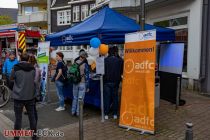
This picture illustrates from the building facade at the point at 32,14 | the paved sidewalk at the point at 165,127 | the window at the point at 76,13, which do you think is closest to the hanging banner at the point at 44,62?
the paved sidewalk at the point at 165,127

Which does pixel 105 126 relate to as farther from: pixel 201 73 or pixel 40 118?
pixel 201 73

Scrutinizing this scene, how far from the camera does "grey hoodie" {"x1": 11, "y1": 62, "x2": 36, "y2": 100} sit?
6.69m

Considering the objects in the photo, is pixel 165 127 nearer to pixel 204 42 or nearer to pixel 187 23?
pixel 204 42

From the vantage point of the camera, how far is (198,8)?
12.6 meters

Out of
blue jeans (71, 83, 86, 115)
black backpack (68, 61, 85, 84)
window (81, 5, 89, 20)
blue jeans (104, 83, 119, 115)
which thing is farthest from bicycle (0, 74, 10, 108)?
window (81, 5, 89, 20)

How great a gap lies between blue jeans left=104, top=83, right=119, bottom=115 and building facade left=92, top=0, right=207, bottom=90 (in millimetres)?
4779

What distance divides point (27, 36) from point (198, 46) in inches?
359

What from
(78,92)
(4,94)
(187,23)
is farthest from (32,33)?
(78,92)

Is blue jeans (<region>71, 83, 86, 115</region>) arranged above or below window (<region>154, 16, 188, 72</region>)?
below

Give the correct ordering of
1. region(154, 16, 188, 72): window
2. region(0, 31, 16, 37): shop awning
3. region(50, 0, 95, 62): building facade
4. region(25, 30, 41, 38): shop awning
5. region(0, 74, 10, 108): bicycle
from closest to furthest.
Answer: region(0, 74, 10, 108): bicycle, region(154, 16, 188, 72): window, region(0, 31, 16, 37): shop awning, region(25, 30, 41, 38): shop awning, region(50, 0, 95, 62): building facade

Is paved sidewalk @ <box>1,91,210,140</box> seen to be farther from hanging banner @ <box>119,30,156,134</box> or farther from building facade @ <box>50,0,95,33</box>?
building facade @ <box>50,0,95,33</box>

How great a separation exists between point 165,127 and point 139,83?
120 cm

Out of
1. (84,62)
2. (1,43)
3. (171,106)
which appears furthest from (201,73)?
(1,43)

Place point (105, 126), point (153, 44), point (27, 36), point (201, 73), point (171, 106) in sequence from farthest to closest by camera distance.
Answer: point (27, 36), point (201, 73), point (171, 106), point (105, 126), point (153, 44)
